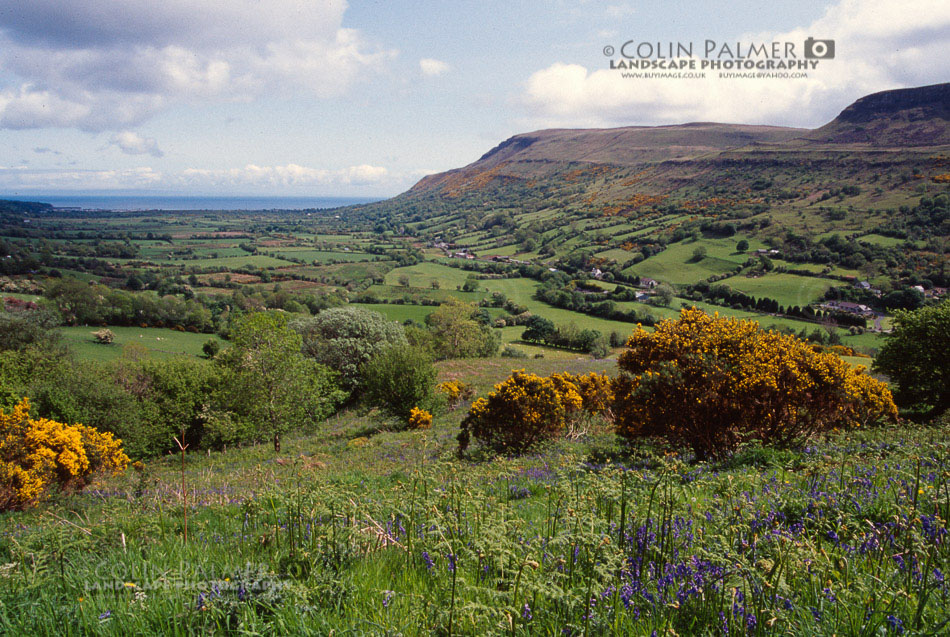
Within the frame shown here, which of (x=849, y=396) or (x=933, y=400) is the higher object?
(x=849, y=396)

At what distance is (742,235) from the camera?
119m

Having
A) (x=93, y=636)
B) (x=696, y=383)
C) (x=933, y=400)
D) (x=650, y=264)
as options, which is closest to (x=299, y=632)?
(x=93, y=636)

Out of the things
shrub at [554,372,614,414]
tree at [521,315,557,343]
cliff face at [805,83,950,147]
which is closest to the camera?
shrub at [554,372,614,414]

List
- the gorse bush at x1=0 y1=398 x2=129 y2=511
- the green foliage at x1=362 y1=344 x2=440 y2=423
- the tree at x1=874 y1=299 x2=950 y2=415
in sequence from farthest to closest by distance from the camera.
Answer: the green foliage at x1=362 y1=344 x2=440 y2=423 < the tree at x1=874 y1=299 x2=950 y2=415 < the gorse bush at x1=0 y1=398 x2=129 y2=511

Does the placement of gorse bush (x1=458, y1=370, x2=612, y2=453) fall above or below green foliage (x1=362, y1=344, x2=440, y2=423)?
above

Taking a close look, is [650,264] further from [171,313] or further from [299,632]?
[299,632]

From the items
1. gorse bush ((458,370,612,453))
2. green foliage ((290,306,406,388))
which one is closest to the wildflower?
gorse bush ((458,370,612,453))

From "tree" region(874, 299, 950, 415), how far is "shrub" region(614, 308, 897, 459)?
375 inches

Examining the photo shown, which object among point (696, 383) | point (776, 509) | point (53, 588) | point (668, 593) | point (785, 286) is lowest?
point (785, 286)

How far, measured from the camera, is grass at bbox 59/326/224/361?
5533 centimetres

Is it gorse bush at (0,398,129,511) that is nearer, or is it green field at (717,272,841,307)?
gorse bush at (0,398,129,511)

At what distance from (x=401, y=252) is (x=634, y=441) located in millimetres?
156631

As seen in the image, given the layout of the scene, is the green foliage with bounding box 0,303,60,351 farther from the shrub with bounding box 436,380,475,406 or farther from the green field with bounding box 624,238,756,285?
the green field with bounding box 624,238,756,285

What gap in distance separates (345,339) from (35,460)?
92.0ft
